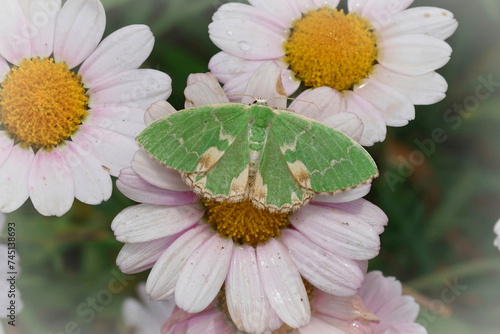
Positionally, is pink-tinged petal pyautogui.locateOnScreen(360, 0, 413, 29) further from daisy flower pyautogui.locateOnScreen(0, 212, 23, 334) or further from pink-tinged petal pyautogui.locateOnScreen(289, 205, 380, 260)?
daisy flower pyautogui.locateOnScreen(0, 212, 23, 334)

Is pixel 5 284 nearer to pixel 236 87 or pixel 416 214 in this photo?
pixel 236 87

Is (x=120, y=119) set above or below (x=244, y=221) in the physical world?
above

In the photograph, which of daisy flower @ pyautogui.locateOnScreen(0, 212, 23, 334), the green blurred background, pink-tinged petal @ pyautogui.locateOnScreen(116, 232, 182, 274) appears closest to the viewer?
pink-tinged petal @ pyautogui.locateOnScreen(116, 232, 182, 274)

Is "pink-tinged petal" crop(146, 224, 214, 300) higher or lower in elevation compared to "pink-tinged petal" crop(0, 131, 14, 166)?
lower

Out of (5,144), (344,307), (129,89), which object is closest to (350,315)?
(344,307)

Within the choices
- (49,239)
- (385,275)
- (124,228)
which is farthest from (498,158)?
(49,239)

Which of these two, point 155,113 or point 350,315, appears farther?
point 350,315

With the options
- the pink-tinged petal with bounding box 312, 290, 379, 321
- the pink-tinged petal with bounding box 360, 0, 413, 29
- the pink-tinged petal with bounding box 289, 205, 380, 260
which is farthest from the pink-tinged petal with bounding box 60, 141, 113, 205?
the pink-tinged petal with bounding box 360, 0, 413, 29
